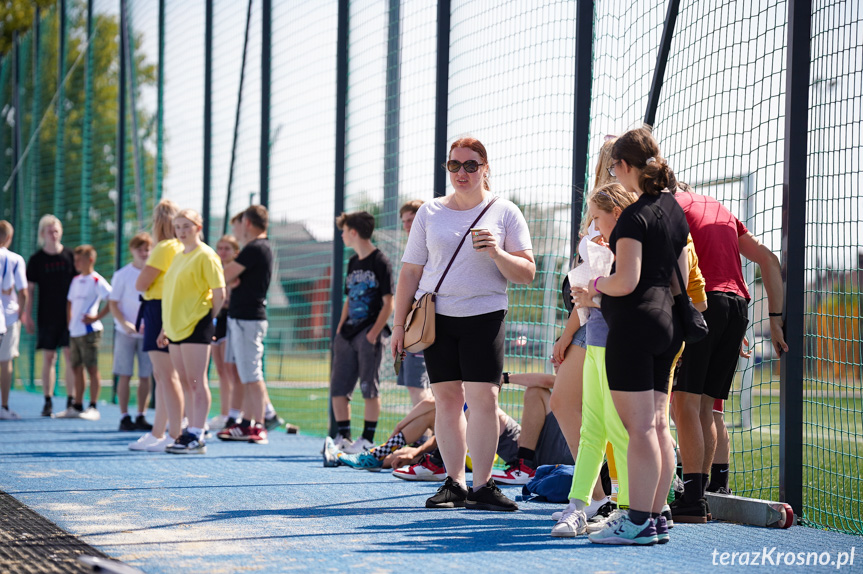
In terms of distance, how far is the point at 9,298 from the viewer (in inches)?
367

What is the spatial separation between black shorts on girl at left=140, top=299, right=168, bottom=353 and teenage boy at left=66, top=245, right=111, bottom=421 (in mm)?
2898

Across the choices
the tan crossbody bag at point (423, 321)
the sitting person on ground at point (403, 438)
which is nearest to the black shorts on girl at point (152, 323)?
the sitting person on ground at point (403, 438)

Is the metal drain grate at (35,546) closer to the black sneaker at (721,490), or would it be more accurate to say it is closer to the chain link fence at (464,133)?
the black sneaker at (721,490)

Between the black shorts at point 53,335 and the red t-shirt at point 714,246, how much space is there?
8.16 metres

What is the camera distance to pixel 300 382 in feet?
35.5

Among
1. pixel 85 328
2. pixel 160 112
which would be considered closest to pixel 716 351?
pixel 85 328

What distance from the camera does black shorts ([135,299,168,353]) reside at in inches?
276

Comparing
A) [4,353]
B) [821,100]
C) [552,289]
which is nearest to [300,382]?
[4,353]

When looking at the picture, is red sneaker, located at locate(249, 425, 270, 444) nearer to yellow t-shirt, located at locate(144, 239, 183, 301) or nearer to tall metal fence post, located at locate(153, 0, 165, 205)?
yellow t-shirt, located at locate(144, 239, 183, 301)

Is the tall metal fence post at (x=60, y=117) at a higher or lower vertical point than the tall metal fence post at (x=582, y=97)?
higher

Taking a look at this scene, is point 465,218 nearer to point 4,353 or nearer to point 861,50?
point 861,50

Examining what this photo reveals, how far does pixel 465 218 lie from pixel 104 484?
251 centimetres

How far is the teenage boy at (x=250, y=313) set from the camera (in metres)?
7.92

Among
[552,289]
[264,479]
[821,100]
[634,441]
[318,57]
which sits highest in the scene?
[318,57]
